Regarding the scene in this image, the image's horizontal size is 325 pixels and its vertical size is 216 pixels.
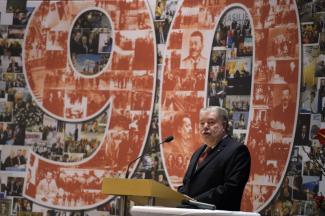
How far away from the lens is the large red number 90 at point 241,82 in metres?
6.13

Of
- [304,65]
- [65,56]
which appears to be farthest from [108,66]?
[304,65]

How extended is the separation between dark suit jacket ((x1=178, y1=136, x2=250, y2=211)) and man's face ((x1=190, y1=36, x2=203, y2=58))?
1110mm

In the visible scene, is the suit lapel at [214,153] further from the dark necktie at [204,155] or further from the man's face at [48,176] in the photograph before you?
the man's face at [48,176]

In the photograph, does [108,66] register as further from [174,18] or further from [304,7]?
[304,7]

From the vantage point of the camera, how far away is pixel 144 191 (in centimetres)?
496

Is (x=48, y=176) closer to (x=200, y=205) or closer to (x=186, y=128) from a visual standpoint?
(x=186, y=128)

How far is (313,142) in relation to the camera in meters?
5.99

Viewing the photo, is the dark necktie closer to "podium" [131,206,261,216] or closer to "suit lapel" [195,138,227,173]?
"suit lapel" [195,138,227,173]

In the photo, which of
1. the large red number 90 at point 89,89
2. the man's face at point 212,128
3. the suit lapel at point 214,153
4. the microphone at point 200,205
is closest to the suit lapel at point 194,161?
the suit lapel at point 214,153

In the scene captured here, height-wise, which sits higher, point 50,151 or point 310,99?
point 310,99

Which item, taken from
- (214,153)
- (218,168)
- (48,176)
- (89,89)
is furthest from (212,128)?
(48,176)

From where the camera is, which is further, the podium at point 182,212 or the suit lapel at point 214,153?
the suit lapel at point 214,153

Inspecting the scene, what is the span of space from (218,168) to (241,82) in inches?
41.2

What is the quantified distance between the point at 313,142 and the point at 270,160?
0.38 meters
